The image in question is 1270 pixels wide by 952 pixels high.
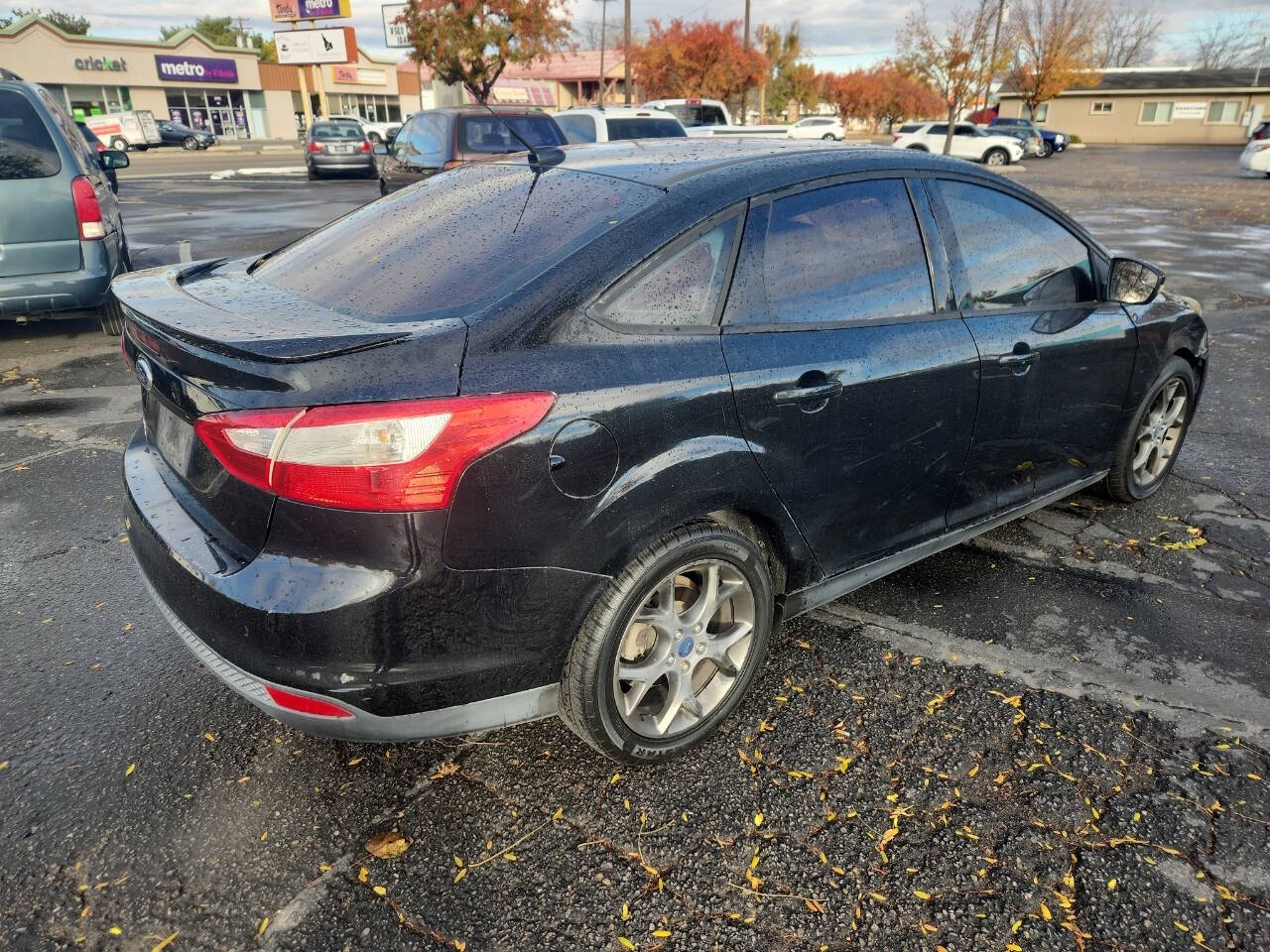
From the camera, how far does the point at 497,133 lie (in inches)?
470

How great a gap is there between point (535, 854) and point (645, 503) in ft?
3.14

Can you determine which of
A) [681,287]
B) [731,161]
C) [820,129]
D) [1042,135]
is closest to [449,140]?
[731,161]

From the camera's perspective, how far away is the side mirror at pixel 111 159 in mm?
7973

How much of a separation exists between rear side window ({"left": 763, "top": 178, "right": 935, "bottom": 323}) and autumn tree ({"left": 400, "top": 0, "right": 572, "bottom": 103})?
95.6ft

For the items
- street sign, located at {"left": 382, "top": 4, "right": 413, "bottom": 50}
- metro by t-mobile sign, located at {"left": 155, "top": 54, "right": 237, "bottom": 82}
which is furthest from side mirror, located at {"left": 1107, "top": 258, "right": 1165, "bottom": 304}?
metro by t-mobile sign, located at {"left": 155, "top": 54, "right": 237, "bottom": 82}

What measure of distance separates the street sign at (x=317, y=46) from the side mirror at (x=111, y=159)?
140 ft

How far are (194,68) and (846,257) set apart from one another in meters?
69.3

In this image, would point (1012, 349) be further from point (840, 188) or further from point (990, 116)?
point (990, 116)

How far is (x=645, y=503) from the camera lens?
2256 millimetres

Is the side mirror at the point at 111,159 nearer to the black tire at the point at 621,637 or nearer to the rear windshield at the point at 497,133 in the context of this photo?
the rear windshield at the point at 497,133

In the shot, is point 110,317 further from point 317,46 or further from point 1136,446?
point 317,46

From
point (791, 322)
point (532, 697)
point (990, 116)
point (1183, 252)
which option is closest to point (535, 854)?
point (532, 697)

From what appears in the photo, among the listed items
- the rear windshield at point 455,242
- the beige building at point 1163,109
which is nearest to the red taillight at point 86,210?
the rear windshield at point 455,242

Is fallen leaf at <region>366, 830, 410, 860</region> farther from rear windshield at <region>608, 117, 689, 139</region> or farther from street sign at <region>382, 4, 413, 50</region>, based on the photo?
street sign at <region>382, 4, 413, 50</region>
